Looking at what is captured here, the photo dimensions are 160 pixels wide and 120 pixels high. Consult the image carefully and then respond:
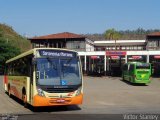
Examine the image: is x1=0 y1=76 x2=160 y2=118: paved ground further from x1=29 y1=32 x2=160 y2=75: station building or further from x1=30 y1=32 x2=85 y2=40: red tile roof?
x1=30 y1=32 x2=85 y2=40: red tile roof

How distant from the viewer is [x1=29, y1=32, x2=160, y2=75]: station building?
6444cm

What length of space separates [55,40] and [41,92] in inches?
2327

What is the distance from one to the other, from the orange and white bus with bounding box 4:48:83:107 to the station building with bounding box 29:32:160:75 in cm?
4582

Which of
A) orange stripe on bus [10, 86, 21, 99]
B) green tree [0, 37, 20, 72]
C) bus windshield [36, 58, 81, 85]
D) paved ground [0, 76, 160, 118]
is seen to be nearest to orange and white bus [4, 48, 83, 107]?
bus windshield [36, 58, 81, 85]

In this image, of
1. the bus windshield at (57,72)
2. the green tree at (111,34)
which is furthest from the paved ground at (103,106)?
the green tree at (111,34)

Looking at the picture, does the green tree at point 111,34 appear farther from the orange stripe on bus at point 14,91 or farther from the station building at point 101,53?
the orange stripe on bus at point 14,91

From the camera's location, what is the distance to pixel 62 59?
17.8 metres

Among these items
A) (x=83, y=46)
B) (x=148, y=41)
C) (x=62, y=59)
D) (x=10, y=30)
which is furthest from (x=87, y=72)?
(x=10, y=30)

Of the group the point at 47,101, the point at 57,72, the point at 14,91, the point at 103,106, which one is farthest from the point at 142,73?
the point at 47,101

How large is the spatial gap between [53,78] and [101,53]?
49269 mm

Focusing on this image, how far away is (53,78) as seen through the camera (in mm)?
17234

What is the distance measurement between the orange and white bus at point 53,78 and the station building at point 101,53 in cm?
4582

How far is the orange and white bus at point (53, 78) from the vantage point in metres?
17.1

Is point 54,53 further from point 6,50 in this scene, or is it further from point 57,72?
point 6,50
